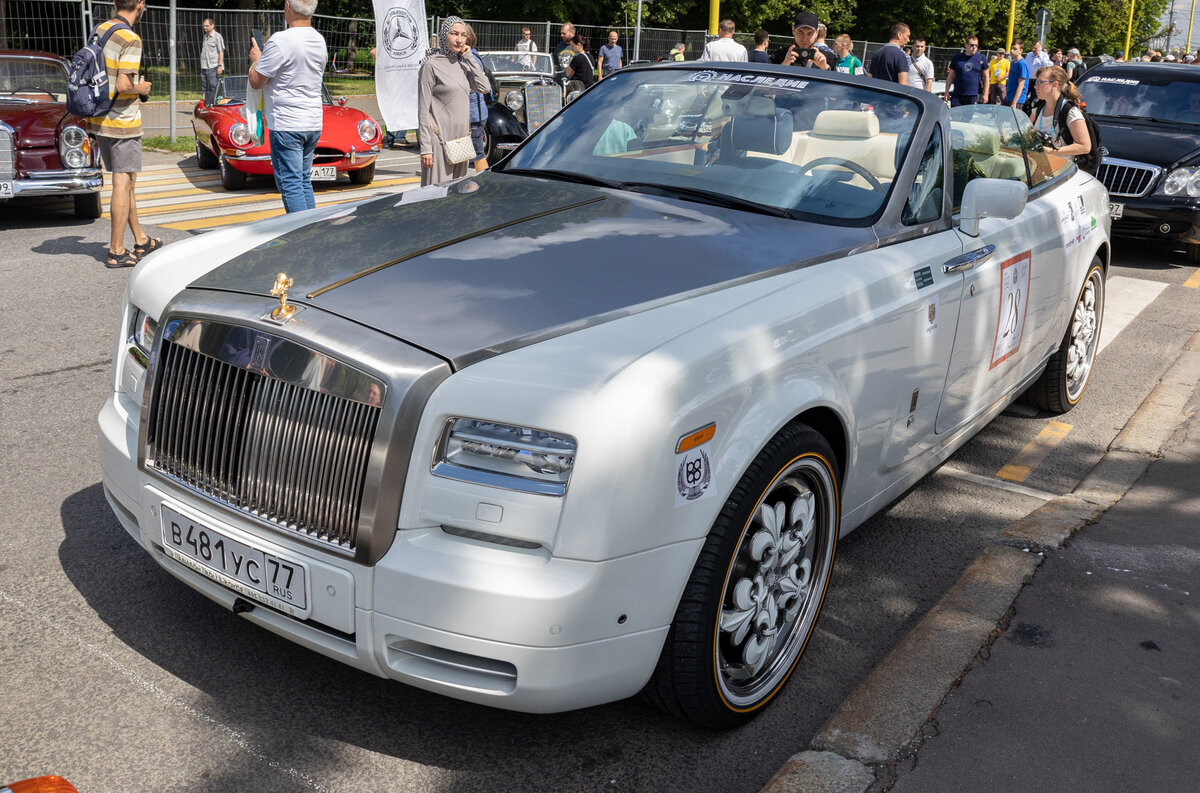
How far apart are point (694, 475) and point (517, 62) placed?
806 inches

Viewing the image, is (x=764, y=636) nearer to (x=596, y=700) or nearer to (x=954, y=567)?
(x=596, y=700)

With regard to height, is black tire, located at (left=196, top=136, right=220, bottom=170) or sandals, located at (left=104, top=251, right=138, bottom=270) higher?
black tire, located at (left=196, top=136, right=220, bottom=170)

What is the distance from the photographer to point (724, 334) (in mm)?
2803

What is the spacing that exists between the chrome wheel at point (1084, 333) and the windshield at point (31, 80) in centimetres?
920

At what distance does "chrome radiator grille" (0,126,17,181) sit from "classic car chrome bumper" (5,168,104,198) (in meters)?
0.08

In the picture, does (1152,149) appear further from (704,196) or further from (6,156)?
(6,156)

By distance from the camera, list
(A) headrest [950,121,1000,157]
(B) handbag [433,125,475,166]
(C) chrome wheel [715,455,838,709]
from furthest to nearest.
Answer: (B) handbag [433,125,475,166], (A) headrest [950,121,1000,157], (C) chrome wheel [715,455,838,709]

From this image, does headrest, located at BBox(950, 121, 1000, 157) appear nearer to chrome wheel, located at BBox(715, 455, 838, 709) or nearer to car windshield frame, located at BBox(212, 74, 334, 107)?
chrome wheel, located at BBox(715, 455, 838, 709)

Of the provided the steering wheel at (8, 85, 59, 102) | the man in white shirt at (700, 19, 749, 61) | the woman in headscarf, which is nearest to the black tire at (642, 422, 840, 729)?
the woman in headscarf

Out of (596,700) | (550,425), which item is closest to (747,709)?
(596,700)

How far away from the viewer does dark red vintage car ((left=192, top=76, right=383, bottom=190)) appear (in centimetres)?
1247

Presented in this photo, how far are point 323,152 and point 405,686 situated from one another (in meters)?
10.6

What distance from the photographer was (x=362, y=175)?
13.8 metres

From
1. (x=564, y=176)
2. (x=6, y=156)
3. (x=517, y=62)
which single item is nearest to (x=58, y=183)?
(x=6, y=156)
